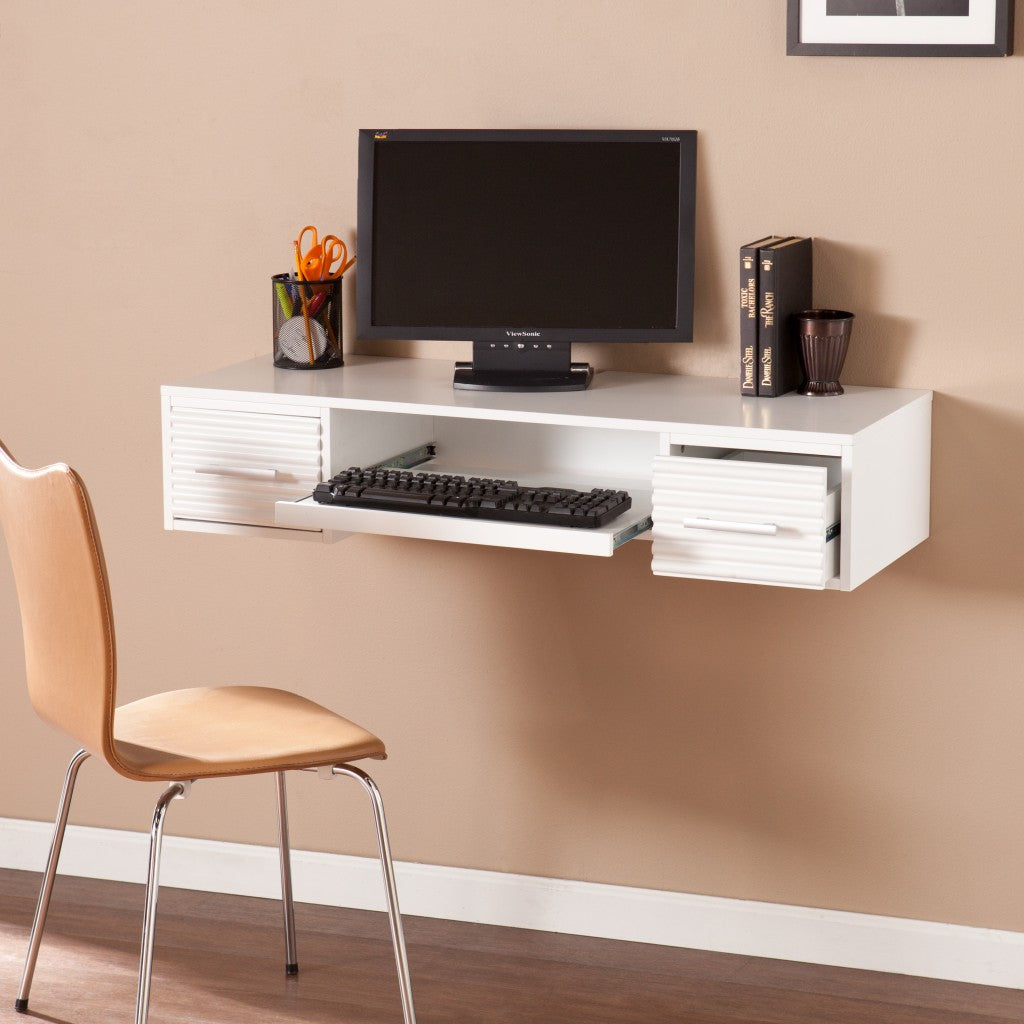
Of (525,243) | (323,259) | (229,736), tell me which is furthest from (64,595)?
(525,243)

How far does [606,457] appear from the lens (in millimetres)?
2791

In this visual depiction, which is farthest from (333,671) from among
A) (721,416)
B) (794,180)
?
(794,180)

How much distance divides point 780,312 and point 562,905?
114cm

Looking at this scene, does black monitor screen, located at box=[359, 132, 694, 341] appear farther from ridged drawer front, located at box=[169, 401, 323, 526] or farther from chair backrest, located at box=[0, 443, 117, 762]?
chair backrest, located at box=[0, 443, 117, 762]

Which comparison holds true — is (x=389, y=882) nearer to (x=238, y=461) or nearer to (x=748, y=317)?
(x=238, y=461)

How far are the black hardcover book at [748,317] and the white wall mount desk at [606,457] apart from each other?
3 centimetres

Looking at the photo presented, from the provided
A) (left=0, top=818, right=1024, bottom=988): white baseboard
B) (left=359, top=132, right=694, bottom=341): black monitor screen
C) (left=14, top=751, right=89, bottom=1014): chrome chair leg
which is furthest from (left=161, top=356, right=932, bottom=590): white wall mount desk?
(left=0, top=818, right=1024, bottom=988): white baseboard

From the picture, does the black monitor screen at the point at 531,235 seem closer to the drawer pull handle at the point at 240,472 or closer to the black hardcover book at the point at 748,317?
the black hardcover book at the point at 748,317

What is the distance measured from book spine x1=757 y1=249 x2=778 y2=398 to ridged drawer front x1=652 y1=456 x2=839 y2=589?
0.72 ft

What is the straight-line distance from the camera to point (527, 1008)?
2.76 meters

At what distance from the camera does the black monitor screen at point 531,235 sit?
2.66m

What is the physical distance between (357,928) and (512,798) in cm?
36

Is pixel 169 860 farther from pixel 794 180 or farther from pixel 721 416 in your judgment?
pixel 794 180

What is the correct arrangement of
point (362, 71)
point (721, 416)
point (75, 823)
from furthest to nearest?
1. point (75, 823)
2. point (362, 71)
3. point (721, 416)
